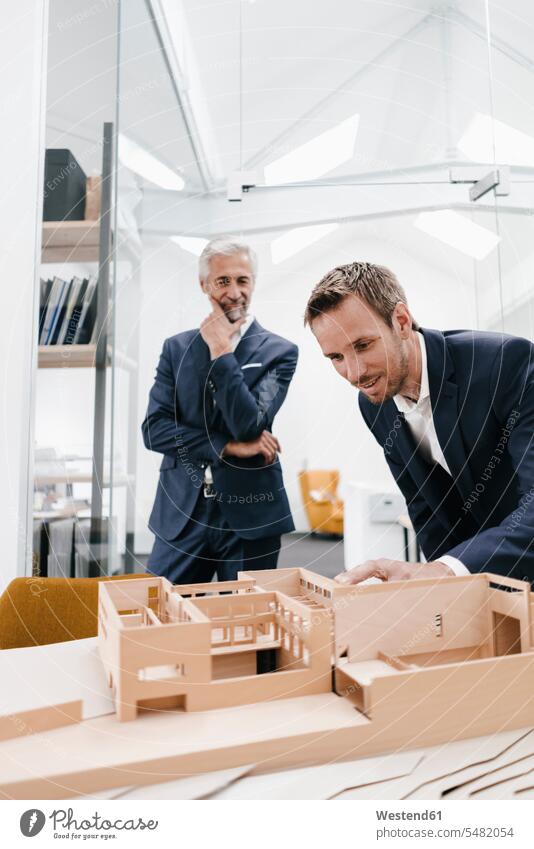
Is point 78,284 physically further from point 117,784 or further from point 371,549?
point 117,784

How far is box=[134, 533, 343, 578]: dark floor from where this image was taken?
109 centimetres

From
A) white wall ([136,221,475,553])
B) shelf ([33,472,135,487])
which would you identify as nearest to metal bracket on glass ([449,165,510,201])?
white wall ([136,221,475,553])

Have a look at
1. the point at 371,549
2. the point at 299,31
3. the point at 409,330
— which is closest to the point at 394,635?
the point at 409,330

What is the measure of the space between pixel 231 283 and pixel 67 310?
389 mm

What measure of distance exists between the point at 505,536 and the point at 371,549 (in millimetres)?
503

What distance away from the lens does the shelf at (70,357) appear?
121 centimetres

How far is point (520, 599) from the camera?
1.77 feet

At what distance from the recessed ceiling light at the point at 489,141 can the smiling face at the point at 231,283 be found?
1.82ft

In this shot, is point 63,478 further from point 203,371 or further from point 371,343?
point 371,343

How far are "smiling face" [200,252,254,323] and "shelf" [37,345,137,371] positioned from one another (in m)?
0.26

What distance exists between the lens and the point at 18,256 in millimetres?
1200

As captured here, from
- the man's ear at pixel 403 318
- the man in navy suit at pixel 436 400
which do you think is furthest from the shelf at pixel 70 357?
the man's ear at pixel 403 318

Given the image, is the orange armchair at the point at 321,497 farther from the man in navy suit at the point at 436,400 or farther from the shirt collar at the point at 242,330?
the shirt collar at the point at 242,330

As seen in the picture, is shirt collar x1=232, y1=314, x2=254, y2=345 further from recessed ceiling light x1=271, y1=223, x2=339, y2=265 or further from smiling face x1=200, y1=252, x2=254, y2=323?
recessed ceiling light x1=271, y1=223, x2=339, y2=265
